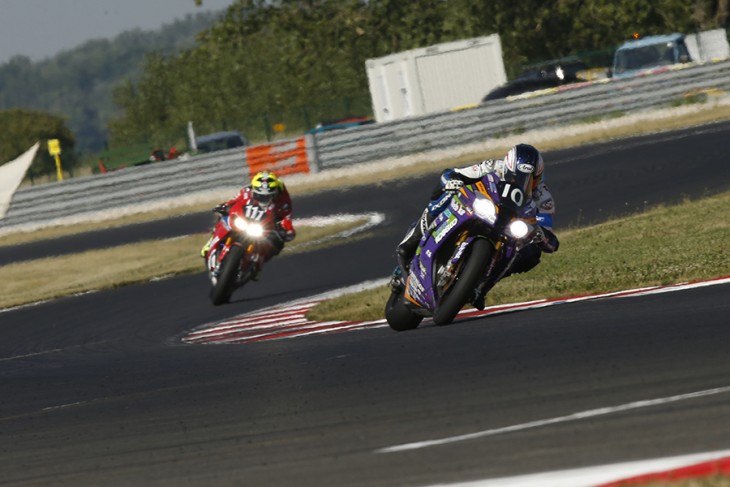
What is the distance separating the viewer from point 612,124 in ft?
101

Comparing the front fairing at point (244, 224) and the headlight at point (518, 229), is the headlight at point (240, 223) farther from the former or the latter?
the headlight at point (518, 229)

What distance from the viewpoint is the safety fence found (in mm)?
31047

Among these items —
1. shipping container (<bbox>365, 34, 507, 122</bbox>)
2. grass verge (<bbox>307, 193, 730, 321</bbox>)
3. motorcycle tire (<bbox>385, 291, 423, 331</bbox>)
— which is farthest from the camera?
shipping container (<bbox>365, 34, 507, 122</bbox>)

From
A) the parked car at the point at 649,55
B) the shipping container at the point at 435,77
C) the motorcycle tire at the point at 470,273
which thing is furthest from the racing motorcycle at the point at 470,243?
the shipping container at the point at 435,77

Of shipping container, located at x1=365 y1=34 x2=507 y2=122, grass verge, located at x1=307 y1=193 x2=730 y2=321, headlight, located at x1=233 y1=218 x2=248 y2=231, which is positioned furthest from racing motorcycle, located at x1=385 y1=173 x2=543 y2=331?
shipping container, located at x1=365 y1=34 x2=507 y2=122

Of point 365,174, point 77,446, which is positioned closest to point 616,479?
point 77,446

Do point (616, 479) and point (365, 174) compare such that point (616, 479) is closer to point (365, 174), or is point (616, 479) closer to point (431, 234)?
point (431, 234)

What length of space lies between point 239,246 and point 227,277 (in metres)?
0.37

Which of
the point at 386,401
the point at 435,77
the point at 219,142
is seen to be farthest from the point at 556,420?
the point at 219,142

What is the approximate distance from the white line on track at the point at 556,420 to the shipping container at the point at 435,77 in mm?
33209

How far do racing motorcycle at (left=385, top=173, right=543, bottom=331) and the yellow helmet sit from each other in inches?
240

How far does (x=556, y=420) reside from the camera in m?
5.73

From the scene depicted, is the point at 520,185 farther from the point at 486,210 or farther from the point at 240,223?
the point at 240,223

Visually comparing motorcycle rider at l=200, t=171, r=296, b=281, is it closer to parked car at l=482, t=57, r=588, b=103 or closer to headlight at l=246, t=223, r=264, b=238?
headlight at l=246, t=223, r=264, b=238
